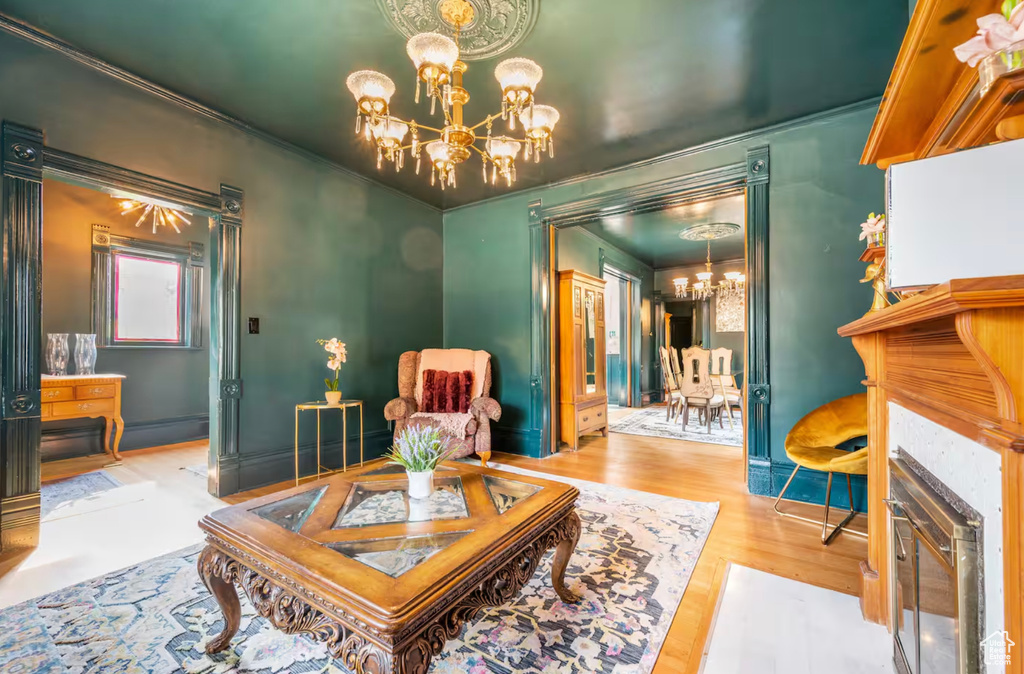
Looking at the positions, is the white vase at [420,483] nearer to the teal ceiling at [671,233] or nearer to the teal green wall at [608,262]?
the teal green wall at [608,262]

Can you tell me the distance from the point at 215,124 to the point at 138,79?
473 millimetres

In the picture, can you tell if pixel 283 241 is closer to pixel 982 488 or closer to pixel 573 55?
pixel 573 55

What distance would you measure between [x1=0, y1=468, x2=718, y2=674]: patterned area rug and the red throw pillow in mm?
2074

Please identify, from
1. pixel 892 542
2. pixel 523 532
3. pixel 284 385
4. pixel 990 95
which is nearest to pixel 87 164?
pixel 284 385

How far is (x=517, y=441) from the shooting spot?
445cm

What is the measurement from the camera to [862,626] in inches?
63.9

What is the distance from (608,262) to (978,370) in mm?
6287

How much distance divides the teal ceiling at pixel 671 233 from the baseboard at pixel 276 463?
354 centimetres

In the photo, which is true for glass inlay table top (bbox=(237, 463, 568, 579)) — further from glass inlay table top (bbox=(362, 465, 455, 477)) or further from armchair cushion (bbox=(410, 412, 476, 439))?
armchair cushion (bbox=(410, 412, 476, 439))

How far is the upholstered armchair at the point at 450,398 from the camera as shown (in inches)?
149

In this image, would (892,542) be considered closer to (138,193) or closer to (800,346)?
(800,346)

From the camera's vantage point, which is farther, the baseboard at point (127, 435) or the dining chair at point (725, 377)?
the dining chair at point (725, 377)

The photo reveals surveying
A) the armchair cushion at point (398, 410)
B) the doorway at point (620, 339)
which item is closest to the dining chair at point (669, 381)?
the doorway at point (620, 339)

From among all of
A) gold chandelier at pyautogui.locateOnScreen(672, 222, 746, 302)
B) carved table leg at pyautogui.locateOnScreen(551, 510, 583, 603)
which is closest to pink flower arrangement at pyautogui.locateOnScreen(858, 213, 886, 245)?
carved table leg at pyautogui.locateOnScreen(551, 510, 583, 603)
